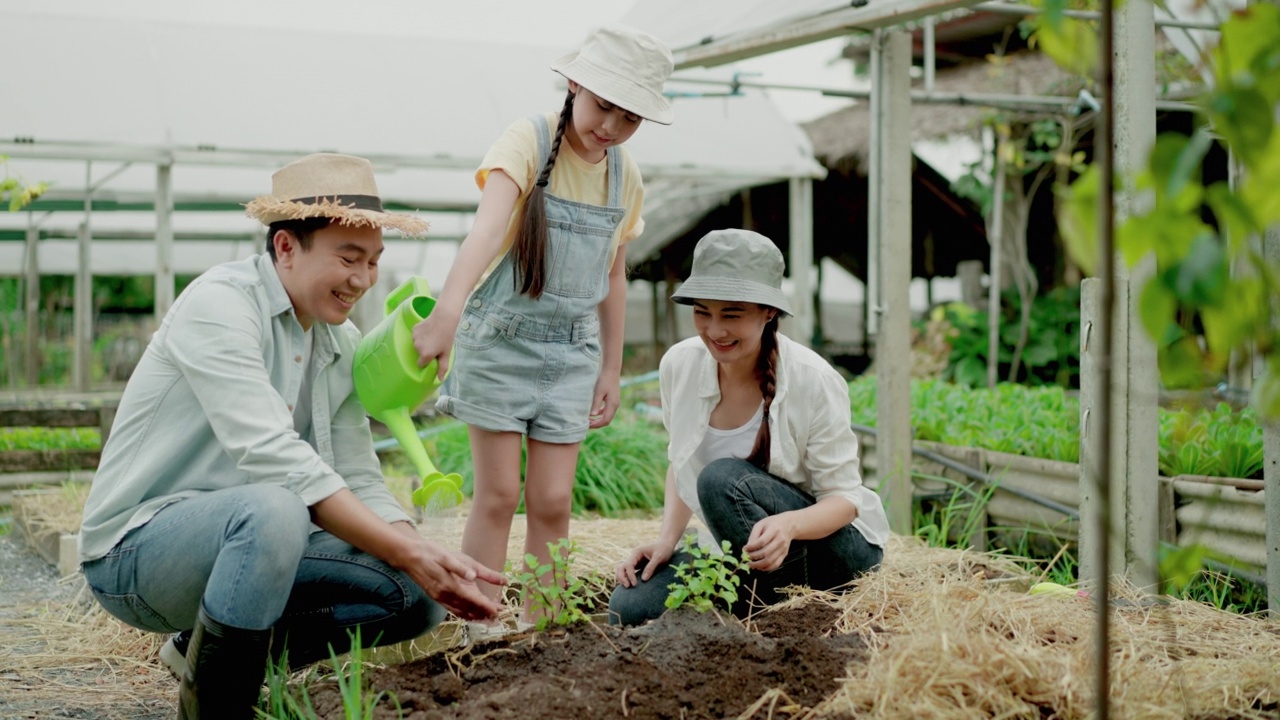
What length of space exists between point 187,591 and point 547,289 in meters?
1.06

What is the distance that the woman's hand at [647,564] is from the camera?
104 inches

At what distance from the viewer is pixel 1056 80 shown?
7.89 metres

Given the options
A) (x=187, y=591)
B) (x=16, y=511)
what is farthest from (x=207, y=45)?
(x=187, y=591)

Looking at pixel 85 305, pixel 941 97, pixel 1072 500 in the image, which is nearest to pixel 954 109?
pixel 941 97

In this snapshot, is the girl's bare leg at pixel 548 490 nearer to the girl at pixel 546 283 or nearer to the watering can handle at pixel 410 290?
the girl at pixel 546 283

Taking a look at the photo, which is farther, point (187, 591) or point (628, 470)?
point (628, 470)

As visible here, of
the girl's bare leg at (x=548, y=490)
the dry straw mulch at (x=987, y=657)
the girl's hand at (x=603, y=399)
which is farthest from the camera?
the girl's hand at (x=603, y=399)

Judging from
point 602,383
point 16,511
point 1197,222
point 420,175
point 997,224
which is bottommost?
point 16,511

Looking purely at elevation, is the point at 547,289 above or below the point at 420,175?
below

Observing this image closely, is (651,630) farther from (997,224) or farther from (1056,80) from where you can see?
(1056,80)

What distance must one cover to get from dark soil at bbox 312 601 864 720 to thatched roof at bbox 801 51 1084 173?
599cm

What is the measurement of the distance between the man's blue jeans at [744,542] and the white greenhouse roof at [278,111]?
4.66 m

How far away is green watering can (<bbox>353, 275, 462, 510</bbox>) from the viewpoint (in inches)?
89.7

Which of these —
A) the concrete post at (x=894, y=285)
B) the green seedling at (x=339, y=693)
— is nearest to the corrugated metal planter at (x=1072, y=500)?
the concrete post at (x=894, y=285)
